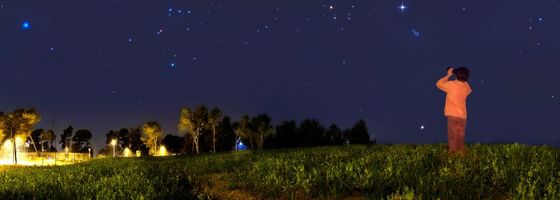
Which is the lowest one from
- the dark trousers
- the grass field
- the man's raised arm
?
the grass field

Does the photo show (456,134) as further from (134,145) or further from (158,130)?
(134,145)

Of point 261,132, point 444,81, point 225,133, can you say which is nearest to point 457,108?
point 444,81

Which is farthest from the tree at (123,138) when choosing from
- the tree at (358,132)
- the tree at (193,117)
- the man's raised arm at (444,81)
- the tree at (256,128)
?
the man's raised arm at (444,81)

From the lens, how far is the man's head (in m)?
12.6

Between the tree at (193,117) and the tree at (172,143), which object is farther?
the tree at (172,143)

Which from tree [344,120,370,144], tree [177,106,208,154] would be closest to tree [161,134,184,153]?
tree [177,106,208,154]

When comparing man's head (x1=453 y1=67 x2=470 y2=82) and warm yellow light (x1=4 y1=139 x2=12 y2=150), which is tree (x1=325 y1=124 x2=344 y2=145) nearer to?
warm yellow light (x1=4 y1=139 x2=12 y2=150)

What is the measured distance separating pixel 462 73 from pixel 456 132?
149cm

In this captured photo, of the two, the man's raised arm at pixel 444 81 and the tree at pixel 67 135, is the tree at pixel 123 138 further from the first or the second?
the man's raised arm at pixel 444 81

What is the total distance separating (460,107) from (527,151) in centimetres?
208

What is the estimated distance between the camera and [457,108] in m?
12.4

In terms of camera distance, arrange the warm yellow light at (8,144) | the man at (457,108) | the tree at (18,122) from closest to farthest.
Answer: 1. the man at (457,108)
2. the tree at (18,122)
3. the warm yellow light at (8,144)

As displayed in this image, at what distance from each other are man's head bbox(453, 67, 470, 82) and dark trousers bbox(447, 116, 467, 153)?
1040 mm

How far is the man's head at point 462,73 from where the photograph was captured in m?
12.6
